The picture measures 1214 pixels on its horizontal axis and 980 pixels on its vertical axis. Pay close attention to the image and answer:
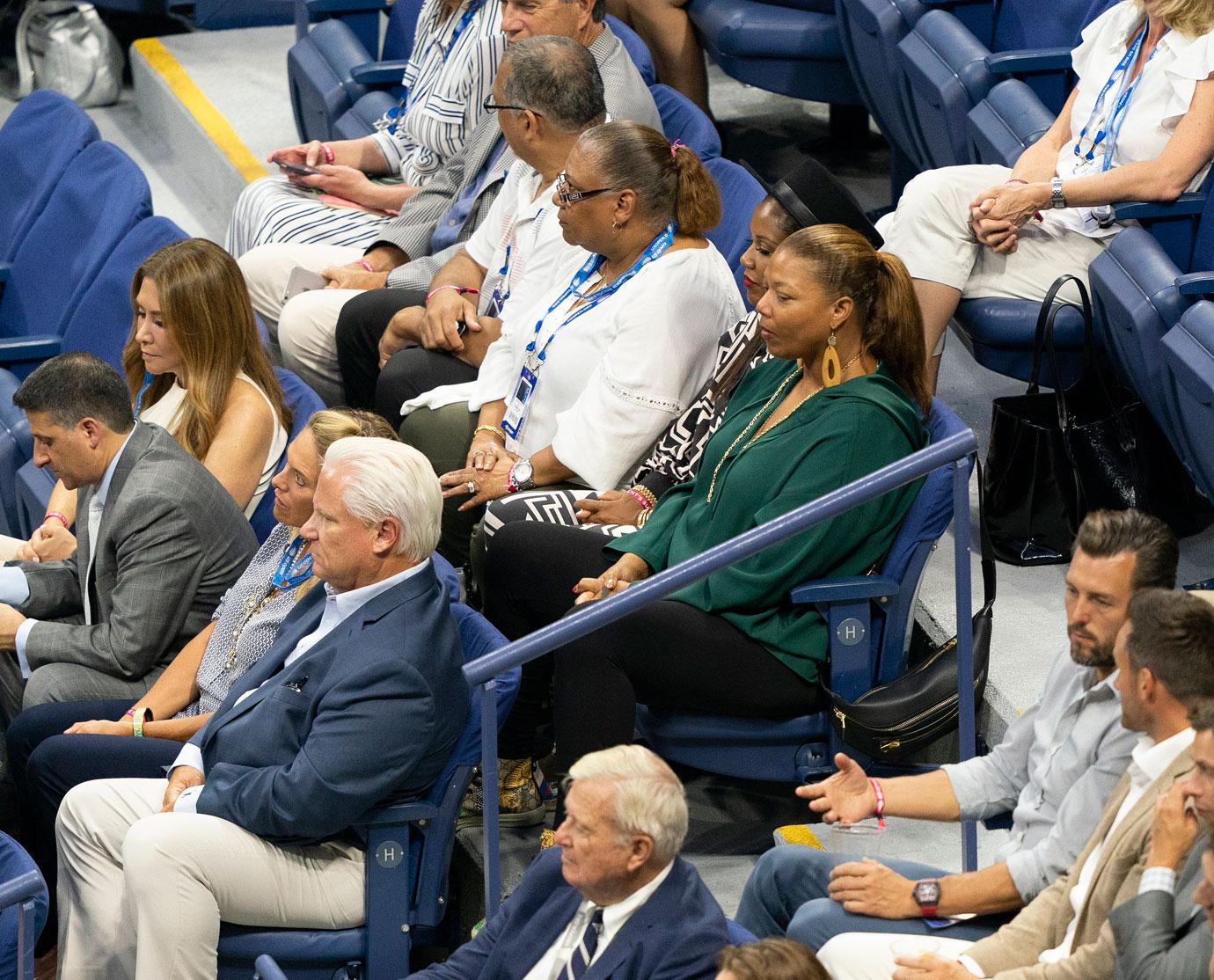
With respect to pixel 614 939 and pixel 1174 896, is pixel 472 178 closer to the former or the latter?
pixel 614 939

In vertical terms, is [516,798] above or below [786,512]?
below

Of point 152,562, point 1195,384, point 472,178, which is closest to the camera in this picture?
point 1195,384

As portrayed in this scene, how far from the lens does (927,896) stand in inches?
96.0

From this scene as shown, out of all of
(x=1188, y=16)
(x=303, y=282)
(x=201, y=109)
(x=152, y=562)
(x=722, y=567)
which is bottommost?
(x=201, y=109)

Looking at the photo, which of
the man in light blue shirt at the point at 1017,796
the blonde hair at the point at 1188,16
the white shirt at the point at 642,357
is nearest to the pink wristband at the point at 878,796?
the man in light blue shirt at the point at 1017,796

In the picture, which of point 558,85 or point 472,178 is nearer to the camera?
point 558,85

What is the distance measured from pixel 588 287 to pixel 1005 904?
158 cm

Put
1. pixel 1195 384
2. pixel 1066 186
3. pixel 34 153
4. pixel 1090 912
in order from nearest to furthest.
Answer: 1. pixel 1090 912
2. pixel 1195 384
3. pixel 1066 186
4. pixel 34 153

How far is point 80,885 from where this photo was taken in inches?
114

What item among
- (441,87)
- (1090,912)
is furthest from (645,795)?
(441,87)

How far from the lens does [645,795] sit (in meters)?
2.30

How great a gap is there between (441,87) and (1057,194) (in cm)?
178

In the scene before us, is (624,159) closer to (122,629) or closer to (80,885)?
(122,629)

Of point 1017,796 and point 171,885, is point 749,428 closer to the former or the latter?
point 1017,796
